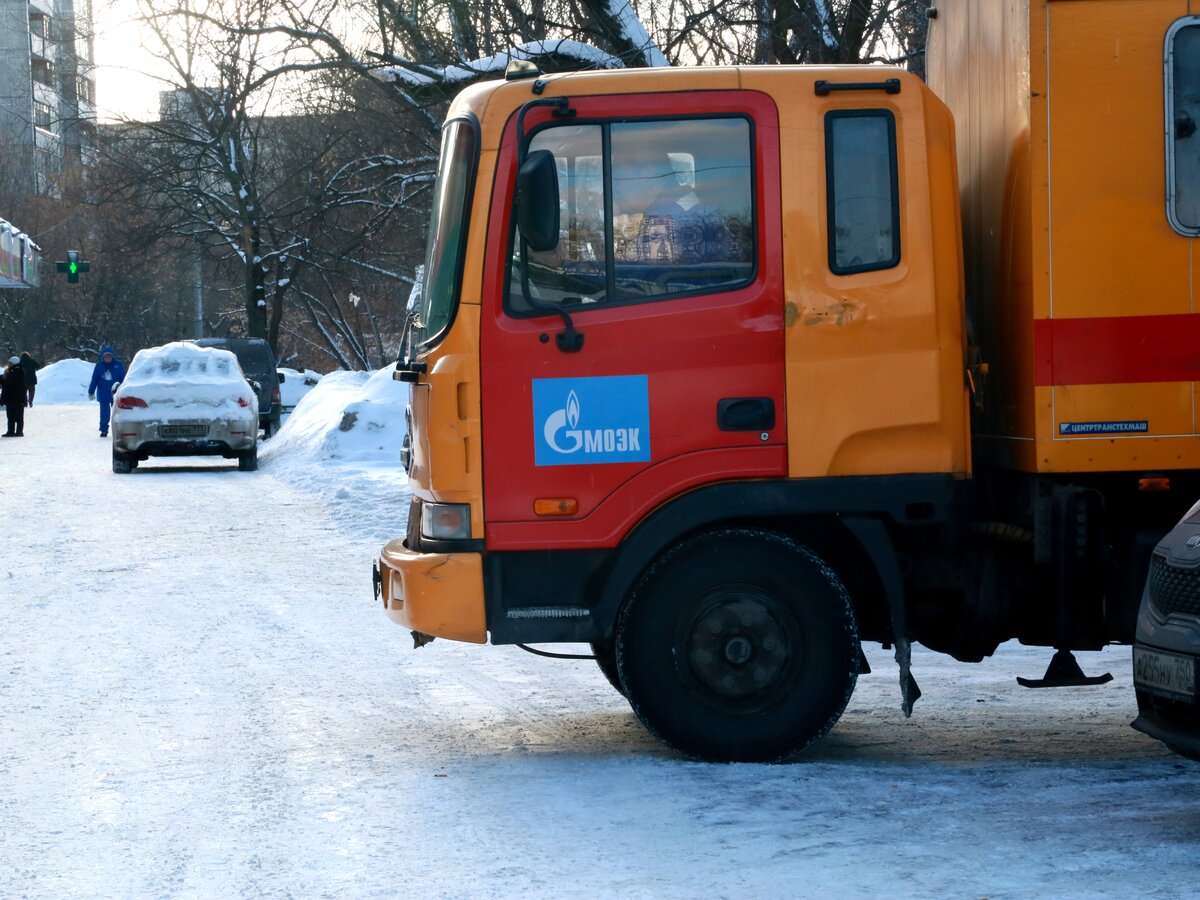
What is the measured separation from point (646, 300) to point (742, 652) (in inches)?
52.5

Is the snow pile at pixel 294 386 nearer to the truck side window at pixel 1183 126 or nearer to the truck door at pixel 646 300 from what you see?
the truck door at pixel 646 300

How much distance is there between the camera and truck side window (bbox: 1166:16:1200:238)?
6.02 meters

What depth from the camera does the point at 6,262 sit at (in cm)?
4447

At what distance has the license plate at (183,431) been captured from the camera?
22.0 meters

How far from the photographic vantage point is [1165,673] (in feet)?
16.9

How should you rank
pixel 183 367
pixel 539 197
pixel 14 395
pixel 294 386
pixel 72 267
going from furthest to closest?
pixel 72 267, pixel 294 386, pixel 14 395, pixel 183 367, pixel 539 197

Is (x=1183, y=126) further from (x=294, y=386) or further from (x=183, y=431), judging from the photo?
(x=294, y=386)

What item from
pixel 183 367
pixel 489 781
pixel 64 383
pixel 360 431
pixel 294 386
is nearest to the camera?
pixel 489 781

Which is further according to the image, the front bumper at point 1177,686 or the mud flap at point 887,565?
the mud flap at point 887,565

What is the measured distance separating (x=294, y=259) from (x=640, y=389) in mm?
40661

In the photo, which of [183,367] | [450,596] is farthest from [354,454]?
[450,596]

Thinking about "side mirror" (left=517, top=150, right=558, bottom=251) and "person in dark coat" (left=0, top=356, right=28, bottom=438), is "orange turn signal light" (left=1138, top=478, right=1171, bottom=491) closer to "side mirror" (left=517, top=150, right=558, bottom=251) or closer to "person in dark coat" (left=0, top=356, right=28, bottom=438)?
"side mirror" (left=517, top=150, right=558, bottom=251)

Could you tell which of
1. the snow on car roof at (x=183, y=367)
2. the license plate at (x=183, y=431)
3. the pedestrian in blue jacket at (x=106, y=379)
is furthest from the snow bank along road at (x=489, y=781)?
the pedestrian in blue jacket at (x=106, y=379)

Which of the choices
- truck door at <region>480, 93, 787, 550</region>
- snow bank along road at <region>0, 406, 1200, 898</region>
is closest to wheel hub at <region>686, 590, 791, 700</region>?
snow bank along road at <region>0, 406, 1200, 898</region>
